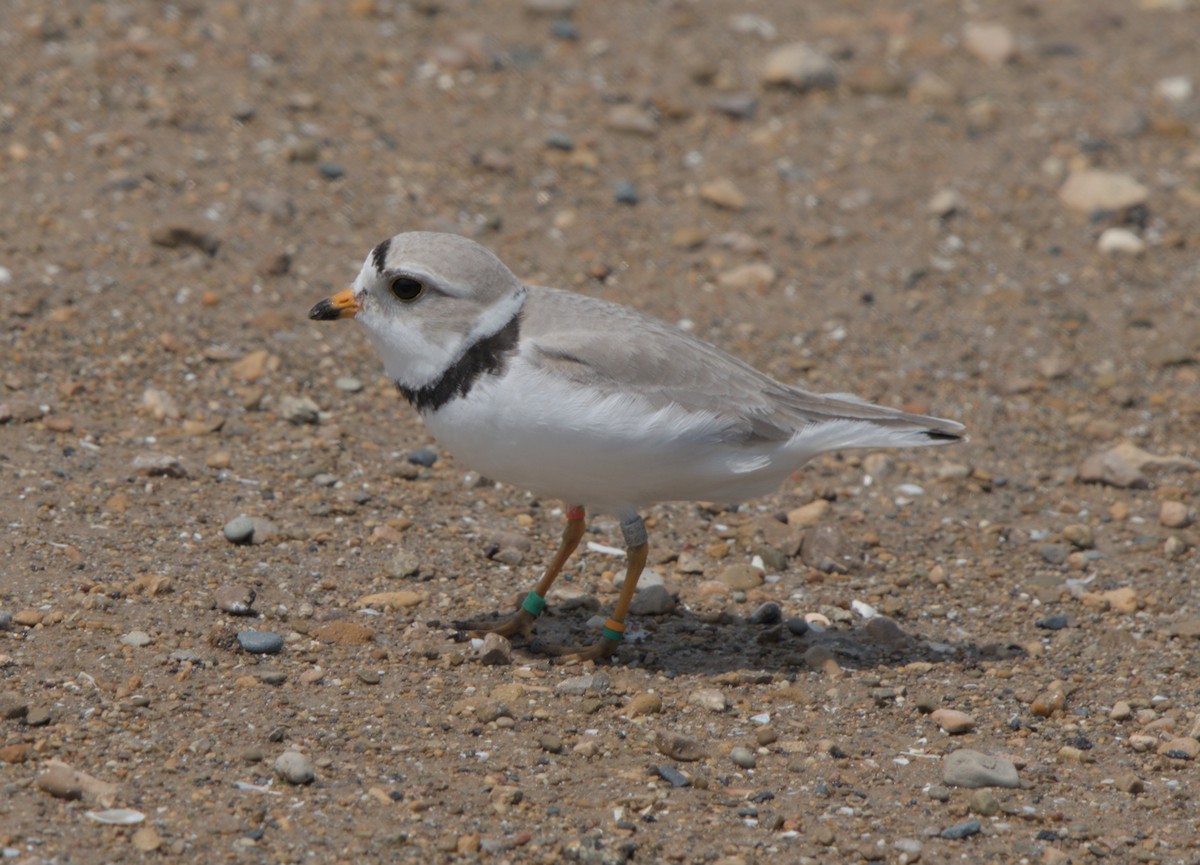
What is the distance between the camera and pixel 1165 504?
6.87m

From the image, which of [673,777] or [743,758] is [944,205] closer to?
[743,758]

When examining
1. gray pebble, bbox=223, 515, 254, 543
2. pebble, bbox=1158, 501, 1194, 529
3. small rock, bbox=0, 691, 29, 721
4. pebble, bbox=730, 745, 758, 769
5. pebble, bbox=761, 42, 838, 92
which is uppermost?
pebble, bbox=761, 42, 838, 92

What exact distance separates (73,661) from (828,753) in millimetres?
2658

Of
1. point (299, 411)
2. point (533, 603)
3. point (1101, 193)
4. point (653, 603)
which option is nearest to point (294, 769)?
point (533, 603)

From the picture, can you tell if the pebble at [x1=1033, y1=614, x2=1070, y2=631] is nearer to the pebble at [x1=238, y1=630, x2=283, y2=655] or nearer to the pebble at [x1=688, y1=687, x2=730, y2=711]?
the pebble at [x1=688, y1=687, x2=730, y2=711]

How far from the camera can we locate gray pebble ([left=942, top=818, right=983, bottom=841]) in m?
4.56

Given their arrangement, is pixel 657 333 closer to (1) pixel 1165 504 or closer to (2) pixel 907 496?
(2) pixel 907 496

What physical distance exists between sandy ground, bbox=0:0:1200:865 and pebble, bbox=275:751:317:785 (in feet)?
0.04

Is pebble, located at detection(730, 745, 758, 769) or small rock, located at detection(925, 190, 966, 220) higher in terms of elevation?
small rock, located at detection(925, 190, 966, 220)

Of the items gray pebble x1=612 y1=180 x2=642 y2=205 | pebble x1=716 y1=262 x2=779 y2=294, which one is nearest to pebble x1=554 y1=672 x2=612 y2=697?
pebble x1=716 y1=262 x2=779 y2=294

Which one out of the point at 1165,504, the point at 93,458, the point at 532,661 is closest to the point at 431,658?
the point at 532,661

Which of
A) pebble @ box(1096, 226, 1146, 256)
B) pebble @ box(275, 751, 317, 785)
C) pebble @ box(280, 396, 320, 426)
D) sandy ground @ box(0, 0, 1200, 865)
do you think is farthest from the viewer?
pebble @ box(1096, 226, 1146, 256)

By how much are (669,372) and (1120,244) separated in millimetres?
4685

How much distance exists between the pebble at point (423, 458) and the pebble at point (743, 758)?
8.32ft
